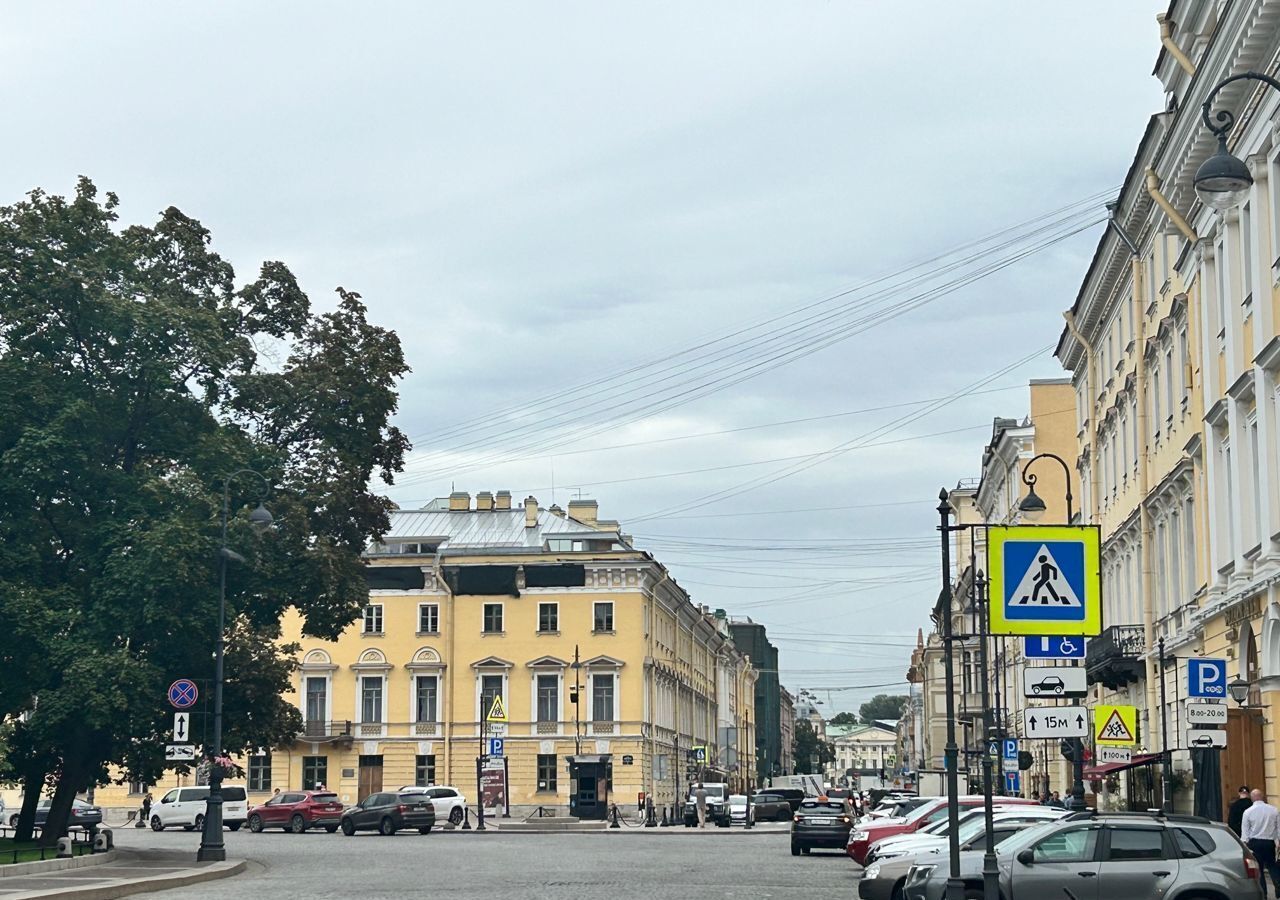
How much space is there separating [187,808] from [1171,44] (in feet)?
175

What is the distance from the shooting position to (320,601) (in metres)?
41.5

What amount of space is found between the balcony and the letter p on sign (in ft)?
55.2

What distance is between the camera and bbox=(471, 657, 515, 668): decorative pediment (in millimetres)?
82875

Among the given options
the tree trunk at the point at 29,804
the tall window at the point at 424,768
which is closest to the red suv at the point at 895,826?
the tree trunk at the point at 29,804

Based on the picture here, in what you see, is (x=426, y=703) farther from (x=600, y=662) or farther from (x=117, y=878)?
(x=117, y=878)

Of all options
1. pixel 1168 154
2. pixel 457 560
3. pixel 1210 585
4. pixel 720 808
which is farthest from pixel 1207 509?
pixel 457 560

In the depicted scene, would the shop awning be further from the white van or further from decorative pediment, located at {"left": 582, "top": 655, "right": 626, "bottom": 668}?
decorative pediment, located at {"left": 582, "top": 655, "right": 626, "bottom": 668}

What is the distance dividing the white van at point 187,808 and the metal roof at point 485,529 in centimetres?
1982

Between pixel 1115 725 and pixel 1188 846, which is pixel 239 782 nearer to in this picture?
pixel 1115 725

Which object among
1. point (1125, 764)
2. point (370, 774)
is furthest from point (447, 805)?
point (1125, 764)

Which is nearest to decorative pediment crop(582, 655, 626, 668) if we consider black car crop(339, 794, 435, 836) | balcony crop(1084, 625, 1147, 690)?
black car crop(339, 794, 435, 836)

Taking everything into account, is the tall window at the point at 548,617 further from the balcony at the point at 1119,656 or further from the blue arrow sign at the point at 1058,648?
the blue arrow sign at the point at 1058,648

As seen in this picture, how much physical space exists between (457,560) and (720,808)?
59.9 feet

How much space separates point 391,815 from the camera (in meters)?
60.2
